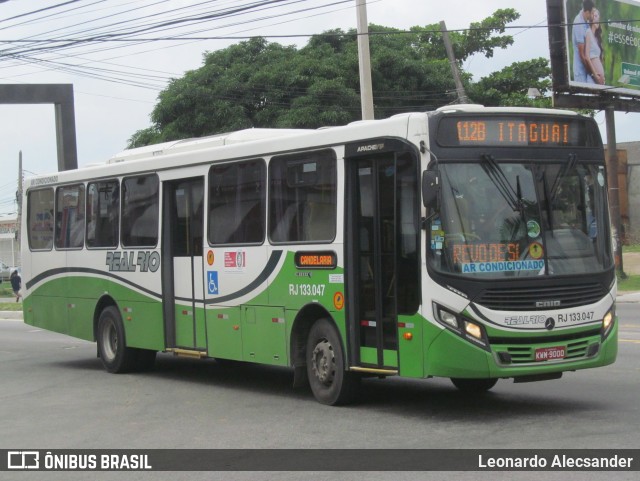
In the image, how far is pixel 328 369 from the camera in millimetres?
11398

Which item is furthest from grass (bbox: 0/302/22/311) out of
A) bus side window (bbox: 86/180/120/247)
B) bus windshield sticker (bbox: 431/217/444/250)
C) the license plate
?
the license plate

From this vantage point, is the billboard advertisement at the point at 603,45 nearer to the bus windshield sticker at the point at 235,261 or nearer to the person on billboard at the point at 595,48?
the person on billboard at the point at 595,48

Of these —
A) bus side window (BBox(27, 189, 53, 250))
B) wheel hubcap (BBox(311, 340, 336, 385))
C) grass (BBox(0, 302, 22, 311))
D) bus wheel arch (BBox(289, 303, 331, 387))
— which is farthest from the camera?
grass (BBox(0, 302, 22, 311))

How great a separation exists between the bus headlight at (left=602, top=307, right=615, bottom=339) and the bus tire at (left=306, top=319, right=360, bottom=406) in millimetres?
2700

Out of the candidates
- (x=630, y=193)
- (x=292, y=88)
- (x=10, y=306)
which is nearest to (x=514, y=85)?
(x=630, y=193)

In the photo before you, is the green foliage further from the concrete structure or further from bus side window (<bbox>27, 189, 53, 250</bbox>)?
bus side window (<bbox>27, 189, 53, 250</bbox>)

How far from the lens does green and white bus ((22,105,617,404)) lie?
994 cm

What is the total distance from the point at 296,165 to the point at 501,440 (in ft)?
14.3

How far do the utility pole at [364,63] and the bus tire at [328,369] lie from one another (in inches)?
423

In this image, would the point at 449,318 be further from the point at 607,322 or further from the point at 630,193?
the point at 630,193

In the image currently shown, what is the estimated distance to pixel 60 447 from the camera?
9.84 meters

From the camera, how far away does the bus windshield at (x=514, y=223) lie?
9.96 meters

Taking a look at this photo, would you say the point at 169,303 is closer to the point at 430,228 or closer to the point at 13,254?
the point at 430,228

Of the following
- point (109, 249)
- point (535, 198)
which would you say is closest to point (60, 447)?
point (535, 198)
